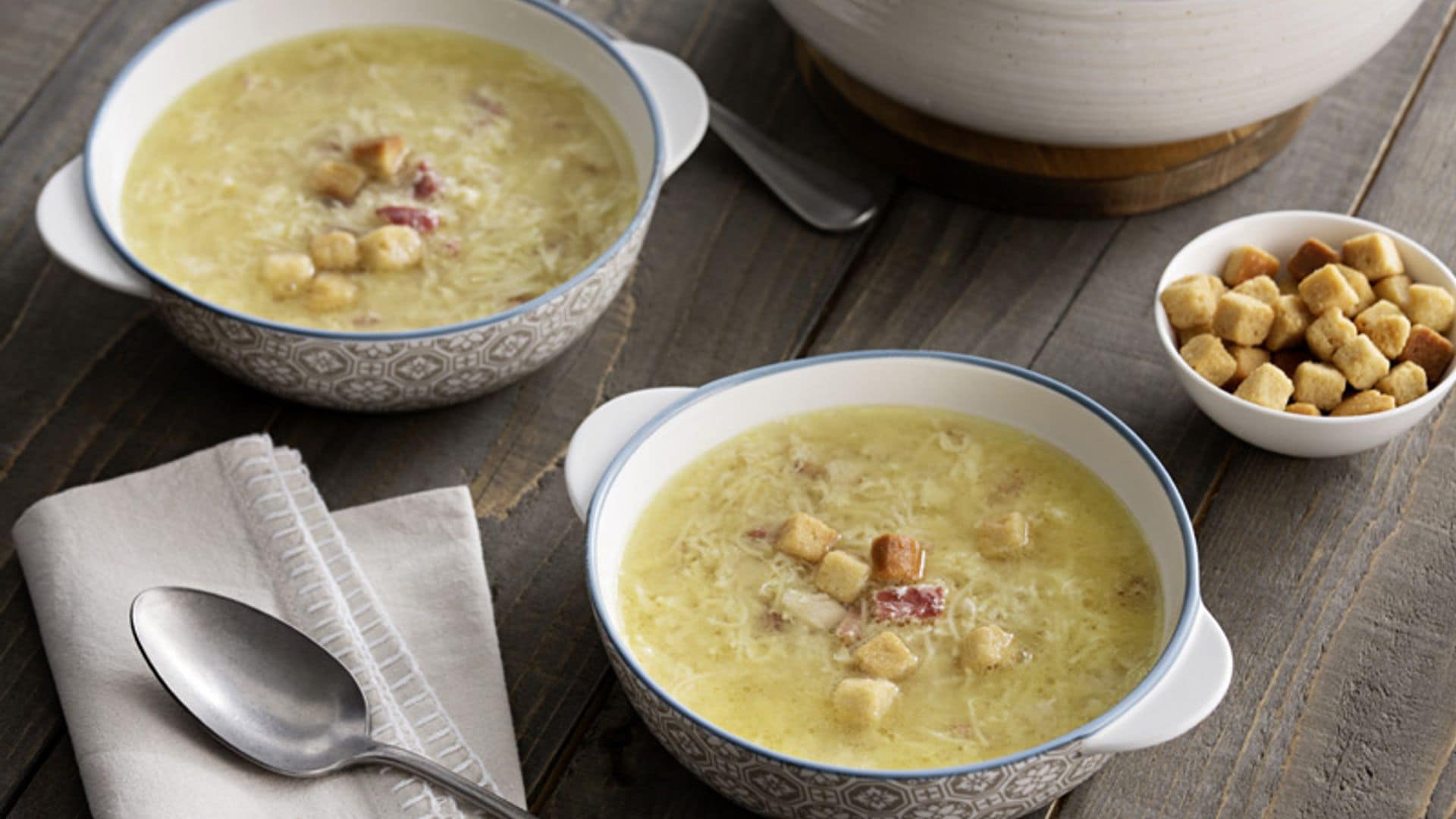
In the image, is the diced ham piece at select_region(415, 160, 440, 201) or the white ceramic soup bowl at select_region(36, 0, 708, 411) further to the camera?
the diced ham piece at select_region(415, 160, 440, 201)

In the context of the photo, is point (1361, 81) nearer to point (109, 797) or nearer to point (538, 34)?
point (538, 34)

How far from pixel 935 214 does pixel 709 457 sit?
0.69 m

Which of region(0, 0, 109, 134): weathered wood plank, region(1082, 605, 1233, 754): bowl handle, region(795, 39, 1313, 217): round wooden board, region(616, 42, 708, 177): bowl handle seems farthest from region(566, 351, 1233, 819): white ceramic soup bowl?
region(0, 0, 109, 134): weathered wood plank

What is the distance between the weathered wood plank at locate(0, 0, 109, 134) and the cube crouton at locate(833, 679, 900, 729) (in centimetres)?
170

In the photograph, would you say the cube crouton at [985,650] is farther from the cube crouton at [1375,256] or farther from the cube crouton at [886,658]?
the cube crouton at [1375,256]

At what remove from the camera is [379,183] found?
222cm

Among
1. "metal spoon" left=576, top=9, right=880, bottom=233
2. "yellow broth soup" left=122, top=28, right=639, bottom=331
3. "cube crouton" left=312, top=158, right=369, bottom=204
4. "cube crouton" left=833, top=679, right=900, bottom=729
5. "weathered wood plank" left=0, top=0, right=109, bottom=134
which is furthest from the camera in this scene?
"weathered wood plank" left=0, top=0, right=109, bottom=134

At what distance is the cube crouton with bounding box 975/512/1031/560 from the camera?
169 cm

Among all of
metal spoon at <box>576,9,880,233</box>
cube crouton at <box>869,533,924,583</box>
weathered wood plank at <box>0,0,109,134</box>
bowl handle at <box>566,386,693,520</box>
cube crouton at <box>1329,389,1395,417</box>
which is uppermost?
cube crouton at <box>1329,389,1395,417</box>

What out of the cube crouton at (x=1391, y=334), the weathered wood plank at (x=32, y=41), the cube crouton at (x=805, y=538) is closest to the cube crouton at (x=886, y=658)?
the cube crouton at (x=805, y=538)

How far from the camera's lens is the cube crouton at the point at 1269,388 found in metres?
1.88

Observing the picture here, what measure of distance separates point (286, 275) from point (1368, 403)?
1.32 meters

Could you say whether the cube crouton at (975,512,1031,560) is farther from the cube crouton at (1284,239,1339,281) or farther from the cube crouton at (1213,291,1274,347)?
the cube crouton at (1284,239,1339,281)

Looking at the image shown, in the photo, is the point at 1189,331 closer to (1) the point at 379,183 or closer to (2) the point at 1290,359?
(2) the point at 1290,359
